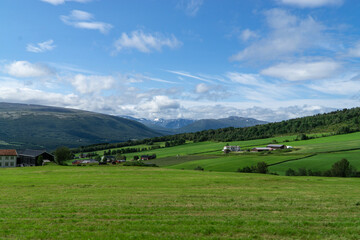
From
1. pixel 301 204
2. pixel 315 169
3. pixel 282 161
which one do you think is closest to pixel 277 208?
pixel 301 204

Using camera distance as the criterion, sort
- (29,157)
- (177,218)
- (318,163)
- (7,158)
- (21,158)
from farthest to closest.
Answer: (21,158) → (29,157) → (7,158) → (318,163) → (177,218)

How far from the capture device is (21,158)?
12619cm

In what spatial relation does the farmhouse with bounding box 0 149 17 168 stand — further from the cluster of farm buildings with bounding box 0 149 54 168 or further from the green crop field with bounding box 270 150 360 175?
the green crop field with bounding box 270 150 360 175

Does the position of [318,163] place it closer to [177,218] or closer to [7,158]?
[177,218]

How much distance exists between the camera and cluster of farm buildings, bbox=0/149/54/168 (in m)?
114

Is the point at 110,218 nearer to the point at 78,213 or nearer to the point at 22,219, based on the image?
the point at 78,213

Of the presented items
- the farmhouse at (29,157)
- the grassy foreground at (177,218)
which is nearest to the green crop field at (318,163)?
the grassy foreground at (177,218)

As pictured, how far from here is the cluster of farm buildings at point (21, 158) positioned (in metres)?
114

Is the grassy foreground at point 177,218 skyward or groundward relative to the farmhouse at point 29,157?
skyward

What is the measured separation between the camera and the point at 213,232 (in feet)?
52.7

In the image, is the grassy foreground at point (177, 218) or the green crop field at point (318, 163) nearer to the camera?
the grassy foreground at point (177, 218)

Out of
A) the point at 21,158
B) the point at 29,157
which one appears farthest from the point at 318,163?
the point at 21,158

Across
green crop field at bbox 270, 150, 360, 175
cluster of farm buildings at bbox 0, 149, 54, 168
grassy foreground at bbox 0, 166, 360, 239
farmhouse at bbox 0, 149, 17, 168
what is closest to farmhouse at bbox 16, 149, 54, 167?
cluster of farm buildings at bbox 0, 149, 54, 168

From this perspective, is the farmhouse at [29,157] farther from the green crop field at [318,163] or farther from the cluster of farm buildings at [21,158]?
the green crop field at [318,163]
